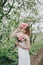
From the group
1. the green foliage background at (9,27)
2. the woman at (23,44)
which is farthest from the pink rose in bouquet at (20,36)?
the green foliage background at (9,27)

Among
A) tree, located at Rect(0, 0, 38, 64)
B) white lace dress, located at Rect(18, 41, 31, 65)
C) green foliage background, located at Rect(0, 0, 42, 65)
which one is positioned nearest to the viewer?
white lace dress, located at Rect(18, 41, 31, 65)

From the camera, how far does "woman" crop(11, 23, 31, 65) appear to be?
6.22 metres

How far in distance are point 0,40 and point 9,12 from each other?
41.6 inches

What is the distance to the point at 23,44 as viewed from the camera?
626cm

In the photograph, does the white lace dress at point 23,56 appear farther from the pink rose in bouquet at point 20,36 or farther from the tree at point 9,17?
the tree at point 9,17

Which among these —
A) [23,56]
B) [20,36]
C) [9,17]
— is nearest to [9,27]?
[9,17]

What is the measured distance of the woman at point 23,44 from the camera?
6.22m

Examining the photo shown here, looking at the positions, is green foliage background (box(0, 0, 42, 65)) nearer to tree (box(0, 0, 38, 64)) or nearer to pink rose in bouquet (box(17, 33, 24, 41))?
tree (box(0, 0, 38, 64))

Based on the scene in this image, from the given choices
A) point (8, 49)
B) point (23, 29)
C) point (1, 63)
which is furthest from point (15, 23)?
point (23, 29)

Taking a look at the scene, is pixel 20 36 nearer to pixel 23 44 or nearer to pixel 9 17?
pixel 23 44

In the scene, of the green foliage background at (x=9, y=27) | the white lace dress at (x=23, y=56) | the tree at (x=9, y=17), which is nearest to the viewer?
the white lace dress at (x=23, y=56)

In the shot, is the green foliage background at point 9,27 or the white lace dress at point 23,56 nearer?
the white lace dress at point 23,56

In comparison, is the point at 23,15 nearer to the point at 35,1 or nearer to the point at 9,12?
the point at 35,1

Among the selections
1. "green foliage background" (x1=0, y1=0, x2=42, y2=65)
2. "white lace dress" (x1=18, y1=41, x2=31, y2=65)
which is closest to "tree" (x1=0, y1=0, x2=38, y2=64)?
"green foliage background" (x1=0, y1=0, x2=42, y2=65)
